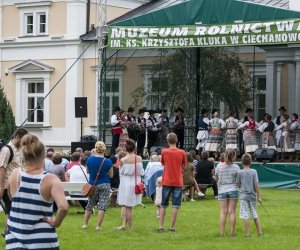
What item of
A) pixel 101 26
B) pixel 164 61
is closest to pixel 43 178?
pixel 101 26

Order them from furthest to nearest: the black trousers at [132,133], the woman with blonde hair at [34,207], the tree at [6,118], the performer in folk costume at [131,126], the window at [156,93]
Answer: the tree at [6,118] → the window at [156,93] → the black trousers at [132,133] → the performer in folk costume at [131,126] → the woman with blonde hair at [34,207]

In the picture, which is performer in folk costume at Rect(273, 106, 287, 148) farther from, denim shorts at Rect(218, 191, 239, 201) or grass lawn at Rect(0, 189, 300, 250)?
denim shorts at Rect(218, 191, 239, 201)

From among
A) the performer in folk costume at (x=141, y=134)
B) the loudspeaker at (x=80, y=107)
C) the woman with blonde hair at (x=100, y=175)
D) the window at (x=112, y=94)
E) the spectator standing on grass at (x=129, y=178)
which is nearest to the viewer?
the woman with blonde hair at (x=100, y=175)

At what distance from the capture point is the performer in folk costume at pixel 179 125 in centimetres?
3384

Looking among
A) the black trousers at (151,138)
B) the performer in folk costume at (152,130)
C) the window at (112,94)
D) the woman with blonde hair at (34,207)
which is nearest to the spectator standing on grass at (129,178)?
the woman with blonde hair at (34,207)

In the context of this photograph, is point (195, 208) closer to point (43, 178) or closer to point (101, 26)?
point (101, 26)

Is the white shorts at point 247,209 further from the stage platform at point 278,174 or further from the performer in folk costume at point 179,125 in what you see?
the performer in folk costume at point 179,125

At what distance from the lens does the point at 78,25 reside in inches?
1690

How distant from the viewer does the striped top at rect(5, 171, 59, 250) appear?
8289 mm

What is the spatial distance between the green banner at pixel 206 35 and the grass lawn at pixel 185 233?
540 centimetres

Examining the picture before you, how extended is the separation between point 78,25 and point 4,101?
4.65 m

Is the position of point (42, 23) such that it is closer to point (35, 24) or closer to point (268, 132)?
point (35, 24)

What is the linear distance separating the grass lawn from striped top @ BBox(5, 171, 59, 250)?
6.82 metres

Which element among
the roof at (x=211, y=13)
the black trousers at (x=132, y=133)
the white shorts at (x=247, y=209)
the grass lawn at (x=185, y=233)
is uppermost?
the roof at (x=211, y=13)
